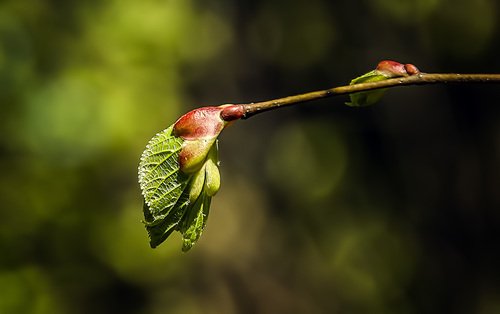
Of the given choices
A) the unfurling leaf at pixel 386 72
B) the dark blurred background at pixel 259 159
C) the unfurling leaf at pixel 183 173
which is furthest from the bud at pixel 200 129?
the dark blurred background at pixel 259 159

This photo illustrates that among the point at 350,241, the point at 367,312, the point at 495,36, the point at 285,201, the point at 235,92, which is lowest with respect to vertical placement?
the point at 367,312

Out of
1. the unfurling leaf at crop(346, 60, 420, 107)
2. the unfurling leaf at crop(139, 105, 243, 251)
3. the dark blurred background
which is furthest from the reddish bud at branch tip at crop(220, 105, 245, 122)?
the dark blurred background

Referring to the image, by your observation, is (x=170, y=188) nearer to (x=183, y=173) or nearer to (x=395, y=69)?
(x=183, y=173)

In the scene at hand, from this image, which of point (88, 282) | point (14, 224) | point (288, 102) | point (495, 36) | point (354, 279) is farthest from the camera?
point (354, 279)

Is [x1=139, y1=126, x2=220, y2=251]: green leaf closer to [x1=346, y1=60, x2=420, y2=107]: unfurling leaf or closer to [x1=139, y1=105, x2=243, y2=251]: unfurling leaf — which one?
[x1=139, y1=105, x2=243, y2=251]: unfurling leaf

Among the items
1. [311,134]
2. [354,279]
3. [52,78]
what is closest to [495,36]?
[311,134]

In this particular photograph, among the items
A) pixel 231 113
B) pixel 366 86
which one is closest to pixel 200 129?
pixel 231 113

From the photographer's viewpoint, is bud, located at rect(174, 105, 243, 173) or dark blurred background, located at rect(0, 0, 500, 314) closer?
bud, located at rect(174, 105, 243, 173)

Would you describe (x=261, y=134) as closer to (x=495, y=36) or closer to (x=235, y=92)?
(x=235, y=92)
